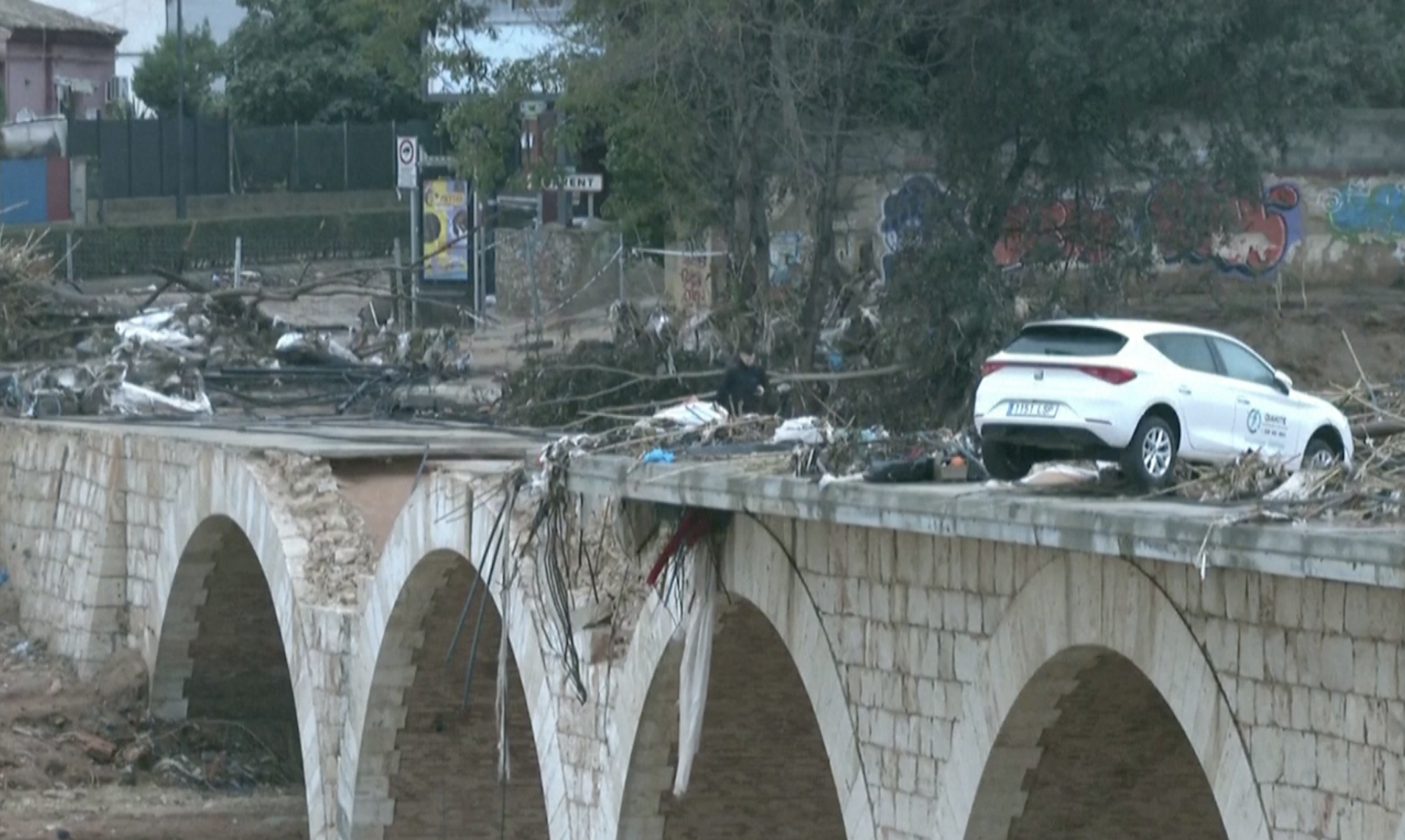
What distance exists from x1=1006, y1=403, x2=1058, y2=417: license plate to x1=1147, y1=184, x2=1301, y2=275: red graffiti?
11251mm

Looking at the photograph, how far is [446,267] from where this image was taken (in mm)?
35344

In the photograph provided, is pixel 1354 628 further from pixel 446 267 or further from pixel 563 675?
pixel 446 267

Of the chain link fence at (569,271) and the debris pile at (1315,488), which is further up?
the chain link fence at (569,271)

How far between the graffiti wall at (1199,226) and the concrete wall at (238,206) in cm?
2325

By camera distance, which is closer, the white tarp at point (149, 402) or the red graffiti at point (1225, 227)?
the red graffiti at point (1225, 227)

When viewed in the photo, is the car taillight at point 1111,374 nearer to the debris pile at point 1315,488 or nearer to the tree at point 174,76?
the debris pile at point 1315,488

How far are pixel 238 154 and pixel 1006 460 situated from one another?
3904 centimetres

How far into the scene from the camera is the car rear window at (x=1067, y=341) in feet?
36.7

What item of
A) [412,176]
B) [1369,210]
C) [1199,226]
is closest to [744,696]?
[1199,226]

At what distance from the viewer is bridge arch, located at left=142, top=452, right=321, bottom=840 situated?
19781 mm

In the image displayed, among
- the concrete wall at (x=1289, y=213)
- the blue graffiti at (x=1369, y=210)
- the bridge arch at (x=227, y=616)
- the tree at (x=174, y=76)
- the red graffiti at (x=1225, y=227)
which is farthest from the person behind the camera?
the tree at (x=174, y=76)

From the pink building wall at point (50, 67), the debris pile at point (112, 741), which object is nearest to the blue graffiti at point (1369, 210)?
the debris pile at point (112, 741)

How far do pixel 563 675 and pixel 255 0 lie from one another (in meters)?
38.2

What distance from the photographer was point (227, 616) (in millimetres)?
23922
